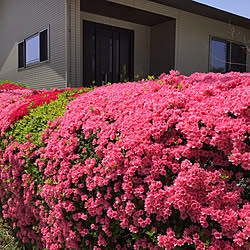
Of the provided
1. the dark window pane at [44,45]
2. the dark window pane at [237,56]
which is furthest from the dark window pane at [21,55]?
the dark window pane at [237,56]

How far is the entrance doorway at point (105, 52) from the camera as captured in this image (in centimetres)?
1085

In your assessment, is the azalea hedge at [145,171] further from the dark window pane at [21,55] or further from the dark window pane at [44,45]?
the dark window pane at [21,55]

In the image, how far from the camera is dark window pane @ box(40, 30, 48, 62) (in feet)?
33.9

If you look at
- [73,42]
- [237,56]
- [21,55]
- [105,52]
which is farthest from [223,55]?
[21,55]

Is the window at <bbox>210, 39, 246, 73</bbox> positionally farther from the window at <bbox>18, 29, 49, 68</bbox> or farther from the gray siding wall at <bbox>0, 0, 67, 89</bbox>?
the window at <bbox>18, 29, 49, 68</bbox>

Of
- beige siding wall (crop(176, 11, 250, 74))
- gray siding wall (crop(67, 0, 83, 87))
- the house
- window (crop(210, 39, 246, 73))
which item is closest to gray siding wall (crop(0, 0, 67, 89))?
the house

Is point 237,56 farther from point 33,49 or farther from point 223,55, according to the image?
point 33,49

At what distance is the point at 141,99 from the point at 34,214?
5.21ft

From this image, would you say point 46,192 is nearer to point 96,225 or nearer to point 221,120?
point 96,225

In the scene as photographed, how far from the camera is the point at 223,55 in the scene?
43.2ft

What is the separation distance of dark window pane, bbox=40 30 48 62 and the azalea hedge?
27.0 feet

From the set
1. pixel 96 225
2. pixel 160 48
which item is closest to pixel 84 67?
pixel 160 48

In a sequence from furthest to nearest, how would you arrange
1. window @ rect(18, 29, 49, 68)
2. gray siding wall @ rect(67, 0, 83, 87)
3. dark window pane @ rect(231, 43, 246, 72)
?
dark window pane @ rect(231, 43, 246, 72) → window @ rect(18, 29, 49, 68) → gray siding wall @ rect(67, 0, 83, 87)

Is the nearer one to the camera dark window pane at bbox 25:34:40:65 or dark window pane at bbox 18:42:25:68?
dark window pane at bbox 25:34:40:65
